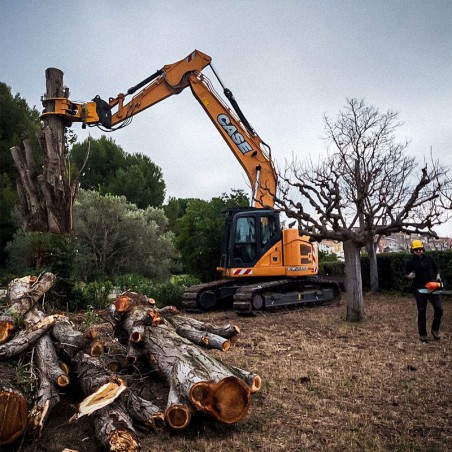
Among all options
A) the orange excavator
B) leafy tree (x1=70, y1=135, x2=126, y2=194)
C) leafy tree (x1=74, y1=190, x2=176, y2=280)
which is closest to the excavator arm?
the orange excavator

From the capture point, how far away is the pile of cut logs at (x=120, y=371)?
341 centimetres

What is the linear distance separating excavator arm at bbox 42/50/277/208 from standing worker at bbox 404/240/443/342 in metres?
4.83

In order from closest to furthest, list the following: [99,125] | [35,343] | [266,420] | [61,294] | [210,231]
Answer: [266,420], [35,343], [99,125], [61,294], [210,231]

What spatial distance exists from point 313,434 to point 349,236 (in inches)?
252

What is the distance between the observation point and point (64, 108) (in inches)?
287

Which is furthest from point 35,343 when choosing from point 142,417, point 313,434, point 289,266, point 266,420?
point 289,266

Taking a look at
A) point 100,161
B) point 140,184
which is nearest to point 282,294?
point 140,184

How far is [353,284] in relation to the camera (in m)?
9.70

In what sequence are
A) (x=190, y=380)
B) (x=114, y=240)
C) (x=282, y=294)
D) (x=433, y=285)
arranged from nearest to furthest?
(x=190, y=380)
(x=433, y=285)
(x=282, y=294)
(x=114, y=240)

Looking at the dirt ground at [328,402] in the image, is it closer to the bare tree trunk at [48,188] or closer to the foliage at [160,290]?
the bare tree trunk at [48,188]

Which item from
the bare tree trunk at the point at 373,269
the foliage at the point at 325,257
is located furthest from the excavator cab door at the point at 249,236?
the foliage at the point at 325,257

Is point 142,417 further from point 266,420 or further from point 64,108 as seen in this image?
point 64,108

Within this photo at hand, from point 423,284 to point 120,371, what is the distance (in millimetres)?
5304

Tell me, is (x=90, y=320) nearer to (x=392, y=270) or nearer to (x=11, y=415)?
(x=11, y=415)
